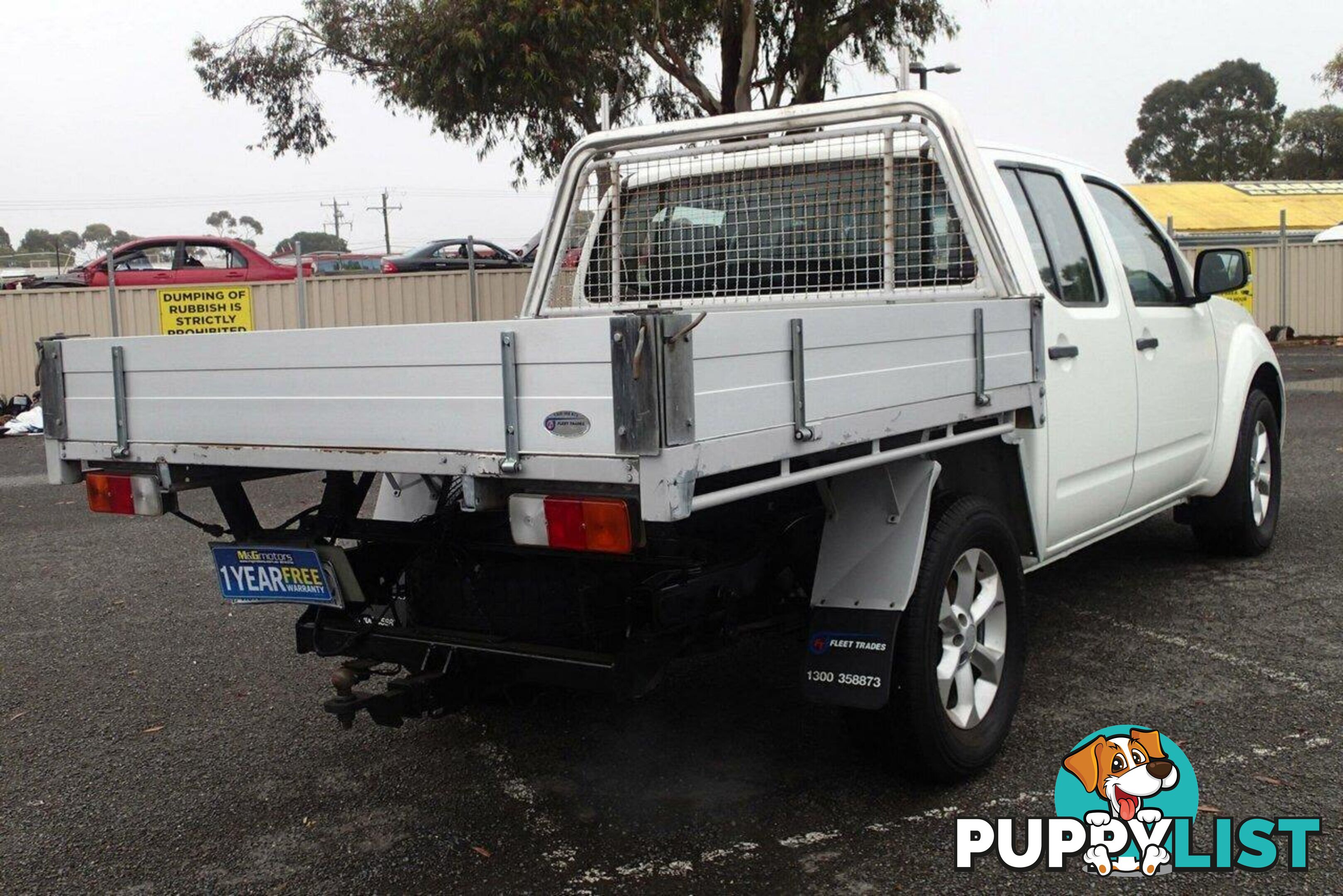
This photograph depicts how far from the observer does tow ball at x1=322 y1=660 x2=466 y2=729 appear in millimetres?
3697

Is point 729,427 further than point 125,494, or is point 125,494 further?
point 125,494

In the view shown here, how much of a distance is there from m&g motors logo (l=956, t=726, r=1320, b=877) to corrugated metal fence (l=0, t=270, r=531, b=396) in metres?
14.2

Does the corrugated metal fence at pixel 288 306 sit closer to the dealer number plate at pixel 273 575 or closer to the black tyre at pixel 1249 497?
the black tyre at pixel 1249 497

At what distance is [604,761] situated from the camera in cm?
411

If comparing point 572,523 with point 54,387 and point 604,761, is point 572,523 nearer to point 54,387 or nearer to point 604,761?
point 604,761

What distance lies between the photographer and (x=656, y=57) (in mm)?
18188

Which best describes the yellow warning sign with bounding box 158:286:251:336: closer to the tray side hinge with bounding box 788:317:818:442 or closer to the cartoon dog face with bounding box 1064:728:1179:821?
the cartoon dog face with bounding box 1064:728:1179:821

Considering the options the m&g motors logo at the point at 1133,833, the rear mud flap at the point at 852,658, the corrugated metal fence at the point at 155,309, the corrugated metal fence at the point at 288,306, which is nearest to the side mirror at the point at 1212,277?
the m&g motors logo at the point at 1133,833

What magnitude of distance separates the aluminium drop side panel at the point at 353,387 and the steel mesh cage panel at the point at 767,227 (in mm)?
1584

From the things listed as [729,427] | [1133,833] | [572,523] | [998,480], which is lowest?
[1133,833]

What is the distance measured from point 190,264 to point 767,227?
16524 mm

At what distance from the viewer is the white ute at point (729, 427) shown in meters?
2.85

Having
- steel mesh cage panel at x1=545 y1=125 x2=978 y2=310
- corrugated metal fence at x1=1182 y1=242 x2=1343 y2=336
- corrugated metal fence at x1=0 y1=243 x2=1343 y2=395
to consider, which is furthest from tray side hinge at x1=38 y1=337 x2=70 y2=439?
corrugated metal fence at x1=1182 y1=242 x2=1343 y2=336

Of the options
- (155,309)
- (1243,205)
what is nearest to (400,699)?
(155,309)
